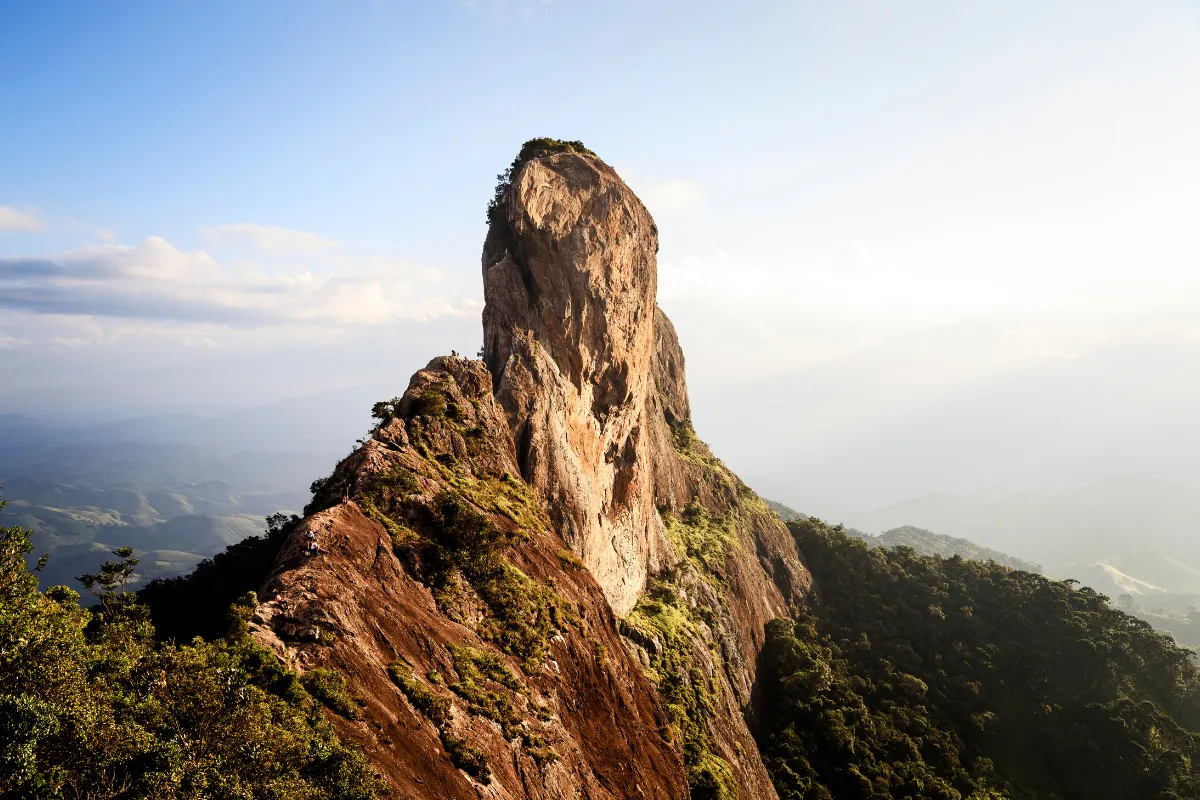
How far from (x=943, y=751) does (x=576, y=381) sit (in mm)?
50595

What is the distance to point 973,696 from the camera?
6053 cm

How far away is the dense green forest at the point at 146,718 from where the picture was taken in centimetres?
1089

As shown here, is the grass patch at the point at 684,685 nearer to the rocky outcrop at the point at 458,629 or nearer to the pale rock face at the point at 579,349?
the pale rock face at the point at 579,349

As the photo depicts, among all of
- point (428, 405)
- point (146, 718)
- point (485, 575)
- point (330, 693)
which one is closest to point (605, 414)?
point (428, 405)

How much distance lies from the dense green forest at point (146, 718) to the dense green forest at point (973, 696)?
45.6m

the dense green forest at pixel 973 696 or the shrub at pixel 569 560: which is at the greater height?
the shrub at pixel 569 560

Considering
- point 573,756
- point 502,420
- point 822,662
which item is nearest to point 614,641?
point 573,756

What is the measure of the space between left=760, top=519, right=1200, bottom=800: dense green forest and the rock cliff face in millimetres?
6754

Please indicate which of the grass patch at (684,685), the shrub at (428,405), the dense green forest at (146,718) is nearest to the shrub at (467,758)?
the dense green forest at (146,718)

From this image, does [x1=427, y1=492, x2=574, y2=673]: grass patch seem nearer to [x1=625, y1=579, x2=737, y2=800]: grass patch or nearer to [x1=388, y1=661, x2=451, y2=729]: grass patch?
[x1=388, y1=661, x2=451, y2=729]: grass patch

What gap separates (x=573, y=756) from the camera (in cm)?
2314

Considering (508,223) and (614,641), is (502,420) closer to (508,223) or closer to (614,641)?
(614,641)

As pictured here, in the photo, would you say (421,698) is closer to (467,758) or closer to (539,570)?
(467,758)

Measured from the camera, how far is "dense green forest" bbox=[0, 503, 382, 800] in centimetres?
1089
